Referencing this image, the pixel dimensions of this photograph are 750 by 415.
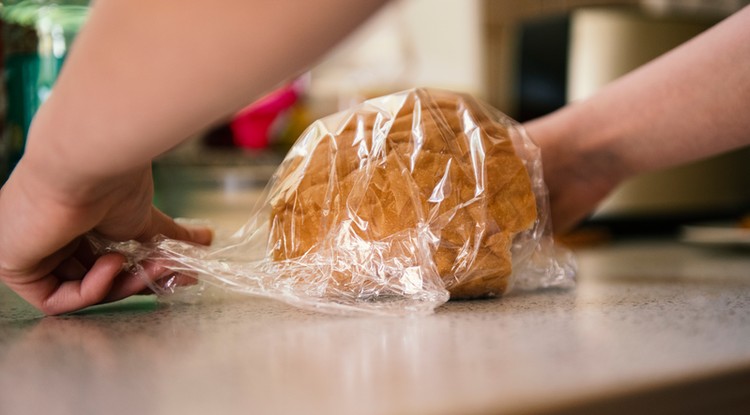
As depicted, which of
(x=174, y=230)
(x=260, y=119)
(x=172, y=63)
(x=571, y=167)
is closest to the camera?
→ (x=172, y=63)

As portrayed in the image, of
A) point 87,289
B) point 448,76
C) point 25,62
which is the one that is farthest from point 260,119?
point 87,289

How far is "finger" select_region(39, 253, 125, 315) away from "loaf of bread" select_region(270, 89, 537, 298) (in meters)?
0.12

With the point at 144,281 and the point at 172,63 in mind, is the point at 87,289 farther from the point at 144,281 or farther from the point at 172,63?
the point at 172,63

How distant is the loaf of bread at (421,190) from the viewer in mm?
495

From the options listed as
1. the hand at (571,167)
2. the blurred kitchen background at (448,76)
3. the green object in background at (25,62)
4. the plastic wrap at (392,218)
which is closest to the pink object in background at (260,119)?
the blurred kitchen background at (448,76)

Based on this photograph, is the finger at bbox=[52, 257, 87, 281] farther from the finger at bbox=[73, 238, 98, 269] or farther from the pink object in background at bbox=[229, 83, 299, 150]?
the pink object in background at bbox=[229, 83, 299, 150]

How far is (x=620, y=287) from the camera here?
24.0 inches

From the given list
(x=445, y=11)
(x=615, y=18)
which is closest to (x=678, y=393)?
(x=615, y=18)

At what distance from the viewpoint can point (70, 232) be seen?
445 millimetres

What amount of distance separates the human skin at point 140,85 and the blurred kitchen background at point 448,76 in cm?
4

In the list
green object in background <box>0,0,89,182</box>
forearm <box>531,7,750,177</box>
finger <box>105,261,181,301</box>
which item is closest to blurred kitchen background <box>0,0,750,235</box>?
green object in background <box>0,0,89,182</box>

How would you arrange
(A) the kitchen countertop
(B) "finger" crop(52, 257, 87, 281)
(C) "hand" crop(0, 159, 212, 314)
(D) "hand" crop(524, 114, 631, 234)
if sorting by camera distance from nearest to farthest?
(A) the kitchen countertop → (C) "hand" crop(0, 159, 212, 314) → (B) "finger" crop(52, 257, 87, 281) → (D) "hand" crop(524, 114, 631, 234)

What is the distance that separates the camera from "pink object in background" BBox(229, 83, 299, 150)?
2.05 m

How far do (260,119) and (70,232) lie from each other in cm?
166
